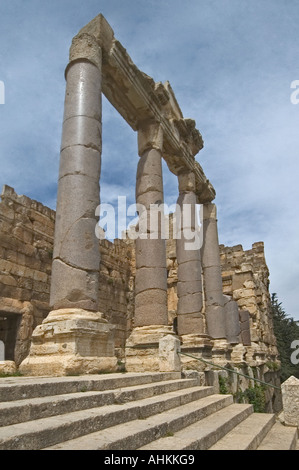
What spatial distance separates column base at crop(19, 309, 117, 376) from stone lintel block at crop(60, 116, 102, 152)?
3.46 meters

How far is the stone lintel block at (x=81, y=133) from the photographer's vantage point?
743 centimetres

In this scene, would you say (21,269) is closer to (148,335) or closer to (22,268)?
(22,268)

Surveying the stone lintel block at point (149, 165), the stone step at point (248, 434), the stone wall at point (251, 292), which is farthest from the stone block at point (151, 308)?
the stone wall at point (251, 292)

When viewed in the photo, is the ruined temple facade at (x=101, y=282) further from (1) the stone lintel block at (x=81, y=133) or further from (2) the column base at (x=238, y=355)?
(1) the stone lintel block at (x=81, y=133)

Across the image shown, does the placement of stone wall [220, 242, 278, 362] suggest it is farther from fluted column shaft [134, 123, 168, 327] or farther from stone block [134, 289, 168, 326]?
fluted column shaft [134, 123, 168, 327]

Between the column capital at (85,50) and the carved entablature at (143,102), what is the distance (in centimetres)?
18

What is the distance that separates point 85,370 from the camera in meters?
5.71

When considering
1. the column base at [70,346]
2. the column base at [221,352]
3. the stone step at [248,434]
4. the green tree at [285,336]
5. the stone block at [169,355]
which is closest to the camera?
the stone step at [248,434]

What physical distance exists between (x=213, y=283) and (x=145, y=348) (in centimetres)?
641

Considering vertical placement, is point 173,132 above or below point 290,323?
above

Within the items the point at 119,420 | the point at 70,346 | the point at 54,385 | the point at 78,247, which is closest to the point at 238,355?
Answer: the point at 78,247
